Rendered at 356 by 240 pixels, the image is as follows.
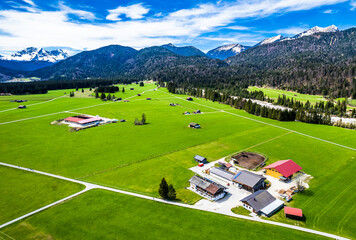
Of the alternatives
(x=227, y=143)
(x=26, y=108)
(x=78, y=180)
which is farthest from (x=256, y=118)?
(x=26, y=108)

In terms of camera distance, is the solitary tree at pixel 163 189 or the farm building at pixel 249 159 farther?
the farm building at pixel 249 159

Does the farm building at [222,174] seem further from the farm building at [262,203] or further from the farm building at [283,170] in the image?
the farm building at [283,170]

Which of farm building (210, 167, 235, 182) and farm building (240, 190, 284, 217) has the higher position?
farm building (210, 167, 235, 182)

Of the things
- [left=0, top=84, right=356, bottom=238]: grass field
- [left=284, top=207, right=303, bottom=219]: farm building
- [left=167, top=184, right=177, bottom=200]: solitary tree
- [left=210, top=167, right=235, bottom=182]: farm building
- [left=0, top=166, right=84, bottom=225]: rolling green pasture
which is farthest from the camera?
[left=210, top=167, right=235, bottom=182]: farm building

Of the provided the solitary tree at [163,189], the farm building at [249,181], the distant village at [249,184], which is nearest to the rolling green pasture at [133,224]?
the solitary tree at [163,189]

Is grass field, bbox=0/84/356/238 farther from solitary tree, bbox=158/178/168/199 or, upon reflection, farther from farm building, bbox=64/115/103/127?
farm building, bbox=64/115/103/127

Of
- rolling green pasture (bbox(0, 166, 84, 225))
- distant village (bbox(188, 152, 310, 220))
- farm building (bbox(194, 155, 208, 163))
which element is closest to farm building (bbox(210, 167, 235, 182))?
distant village (bbox(188, 152, 310, 220))

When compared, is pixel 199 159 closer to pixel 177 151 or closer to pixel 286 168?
pixel 177 151
